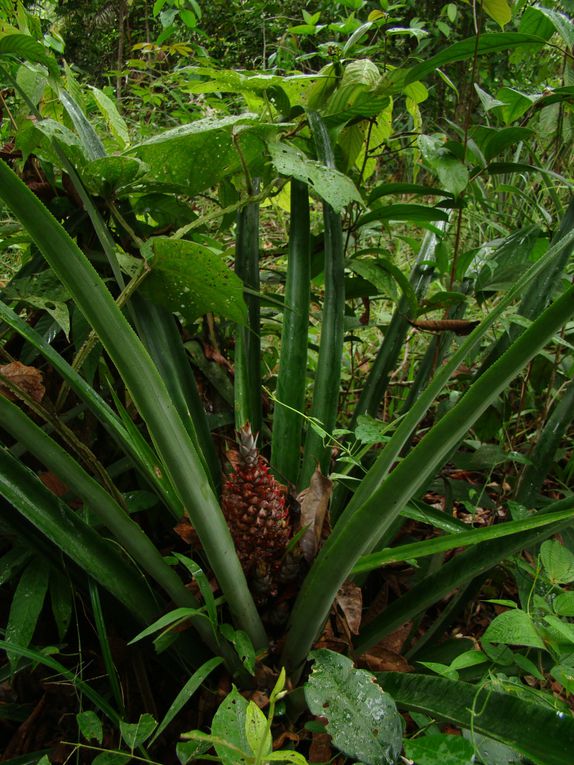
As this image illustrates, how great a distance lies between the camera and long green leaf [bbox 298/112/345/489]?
2.72 feet

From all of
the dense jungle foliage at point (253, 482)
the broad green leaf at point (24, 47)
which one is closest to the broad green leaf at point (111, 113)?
the dense jungle foliage at point (253, 482)

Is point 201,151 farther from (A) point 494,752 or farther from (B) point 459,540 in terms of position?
(A) point 494,752

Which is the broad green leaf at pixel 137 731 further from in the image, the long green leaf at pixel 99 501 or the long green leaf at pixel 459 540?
the long green leaf at pixel 459 540

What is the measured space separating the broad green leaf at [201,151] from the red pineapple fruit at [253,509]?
1.16 ft

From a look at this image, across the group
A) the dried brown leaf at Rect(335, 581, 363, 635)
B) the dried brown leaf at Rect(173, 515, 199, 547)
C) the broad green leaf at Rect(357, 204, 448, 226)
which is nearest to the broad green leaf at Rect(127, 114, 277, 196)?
the broad green leaf at Rect(357, 204, 448, 226)

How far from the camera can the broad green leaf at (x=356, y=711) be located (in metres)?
0.47

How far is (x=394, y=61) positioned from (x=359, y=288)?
3.57m

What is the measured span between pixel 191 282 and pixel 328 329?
24cm

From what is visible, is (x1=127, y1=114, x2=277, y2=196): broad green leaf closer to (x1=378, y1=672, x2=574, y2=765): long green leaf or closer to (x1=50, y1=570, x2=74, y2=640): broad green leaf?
(x1=50, y1=570, x2=74, y2=640): broad green leaf

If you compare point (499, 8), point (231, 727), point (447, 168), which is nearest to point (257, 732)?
point (231, 727)

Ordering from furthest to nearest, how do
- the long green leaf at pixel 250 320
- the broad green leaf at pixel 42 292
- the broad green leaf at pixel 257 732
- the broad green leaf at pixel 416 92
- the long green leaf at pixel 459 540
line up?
the broad green leaf at pixel 416 92 → the long green leaf at pixel 250 320 → the broad green leaf at pixel 42 292 → the long green leaf at pixel 459 540 → the broad green leaf at pixel 257 732

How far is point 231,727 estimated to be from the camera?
49 cm

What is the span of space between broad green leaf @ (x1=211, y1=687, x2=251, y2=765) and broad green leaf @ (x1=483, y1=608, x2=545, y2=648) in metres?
0.24

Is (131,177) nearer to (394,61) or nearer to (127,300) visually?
(127,300)
